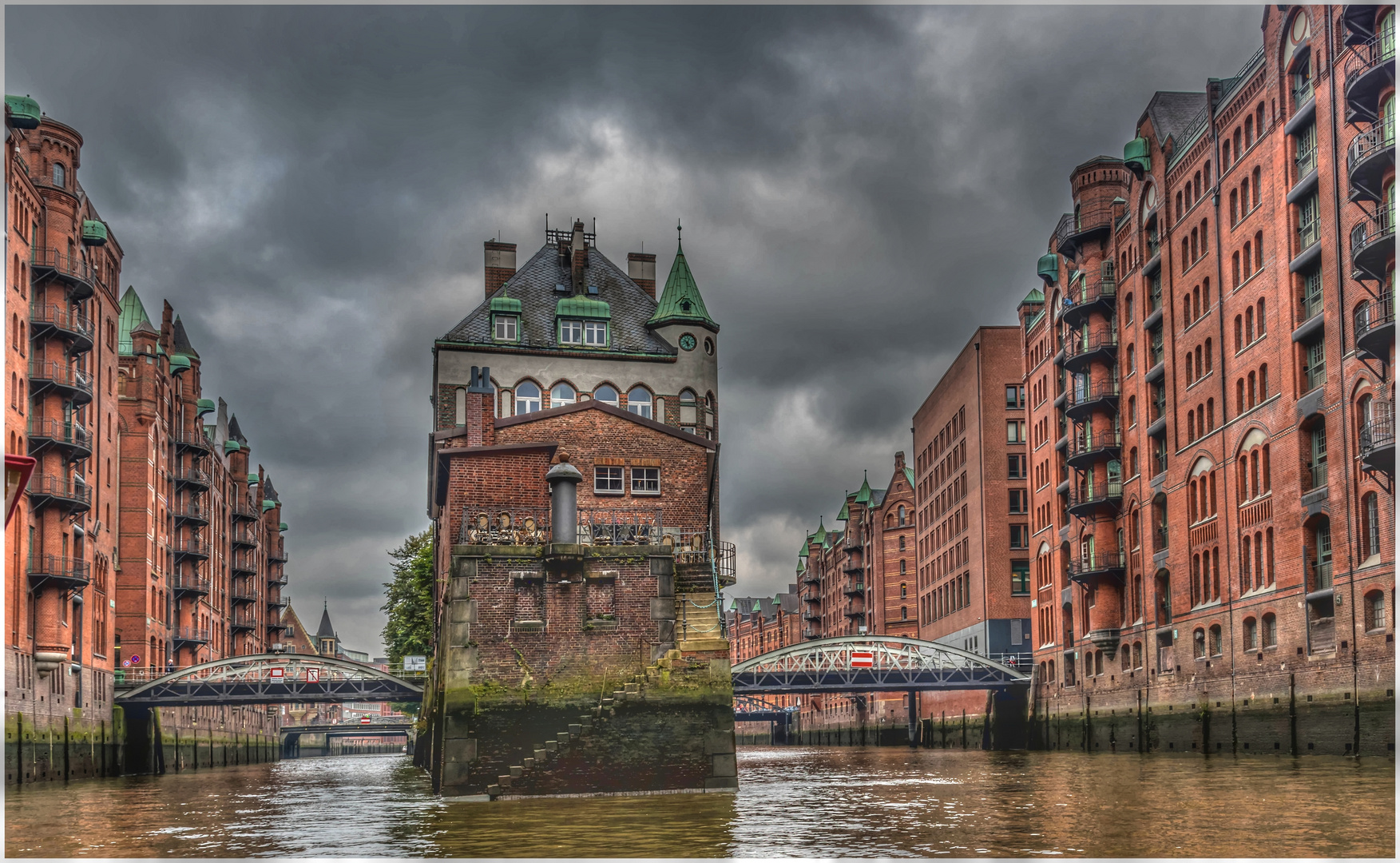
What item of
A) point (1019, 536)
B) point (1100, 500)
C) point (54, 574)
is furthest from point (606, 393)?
Answer: point (1019, 536)

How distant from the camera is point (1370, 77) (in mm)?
37281

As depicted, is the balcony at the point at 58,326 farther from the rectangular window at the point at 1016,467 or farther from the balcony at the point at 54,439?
the rectangular window at the point at 1016,467

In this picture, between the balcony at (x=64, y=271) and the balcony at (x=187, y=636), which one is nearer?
the balcony at (x=64, y=271)

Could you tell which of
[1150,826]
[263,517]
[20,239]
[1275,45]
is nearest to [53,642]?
[20,239]

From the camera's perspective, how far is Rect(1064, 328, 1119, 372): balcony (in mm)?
63528

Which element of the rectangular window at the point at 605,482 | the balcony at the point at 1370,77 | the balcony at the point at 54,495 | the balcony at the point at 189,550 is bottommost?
the balcony at the point at 189,550

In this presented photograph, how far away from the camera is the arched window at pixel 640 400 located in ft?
206

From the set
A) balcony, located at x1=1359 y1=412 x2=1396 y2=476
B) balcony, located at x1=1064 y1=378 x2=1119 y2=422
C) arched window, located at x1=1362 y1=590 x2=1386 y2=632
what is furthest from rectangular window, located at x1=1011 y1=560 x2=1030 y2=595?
balcony, located at x1=1359 y1=412 x2=1396 y2=476

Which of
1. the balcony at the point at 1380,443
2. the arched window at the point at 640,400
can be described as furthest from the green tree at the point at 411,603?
the balcony at the point at 1380,443

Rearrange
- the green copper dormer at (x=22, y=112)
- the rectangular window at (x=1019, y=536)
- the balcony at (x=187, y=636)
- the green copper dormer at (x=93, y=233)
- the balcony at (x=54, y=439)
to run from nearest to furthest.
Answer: the green copper dormer at (x=22, y=112), the balcony at (x=54, y=439), the green copper dormer at (x=93, y=233), the balcony at (x=187, y=636), the rectangular window at (x=1019, y=536)

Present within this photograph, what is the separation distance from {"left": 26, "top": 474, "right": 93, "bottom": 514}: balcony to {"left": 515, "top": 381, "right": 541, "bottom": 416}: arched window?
17.3m

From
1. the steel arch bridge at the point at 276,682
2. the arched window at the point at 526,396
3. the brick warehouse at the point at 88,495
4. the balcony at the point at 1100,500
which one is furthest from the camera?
the balcony at the point at 1100,500

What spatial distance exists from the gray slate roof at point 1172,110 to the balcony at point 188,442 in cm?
5193

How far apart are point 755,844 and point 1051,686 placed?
184ft
